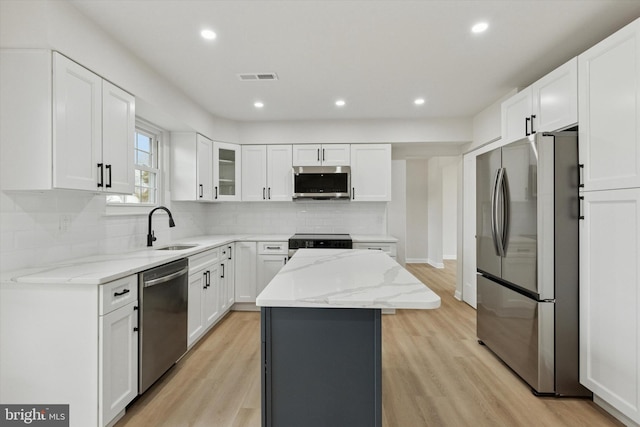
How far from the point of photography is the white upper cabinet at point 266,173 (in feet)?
14.2

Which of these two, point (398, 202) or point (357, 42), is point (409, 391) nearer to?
point (357, 42)

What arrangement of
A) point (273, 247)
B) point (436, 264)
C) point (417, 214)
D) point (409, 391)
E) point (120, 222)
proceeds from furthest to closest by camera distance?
point (417, 214)
point (436, 264)
point (273, 247)
point (120, 222)
point (409, 391)

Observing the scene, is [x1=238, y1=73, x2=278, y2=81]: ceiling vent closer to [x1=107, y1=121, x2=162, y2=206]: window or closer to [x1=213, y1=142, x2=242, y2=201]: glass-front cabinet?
[x1=107, y1=121, x2=162, y2=206]: window

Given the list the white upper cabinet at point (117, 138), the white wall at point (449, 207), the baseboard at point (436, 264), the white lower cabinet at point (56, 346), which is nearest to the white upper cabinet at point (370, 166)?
the white upper cabinet at point (117, 138)

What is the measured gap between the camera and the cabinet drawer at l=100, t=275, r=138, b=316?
5.62 feet

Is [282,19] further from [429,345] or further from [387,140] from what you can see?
[429,345]

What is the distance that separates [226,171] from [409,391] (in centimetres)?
338

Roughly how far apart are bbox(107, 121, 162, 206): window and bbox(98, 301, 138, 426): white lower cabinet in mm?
1379

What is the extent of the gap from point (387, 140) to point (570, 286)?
107 inches

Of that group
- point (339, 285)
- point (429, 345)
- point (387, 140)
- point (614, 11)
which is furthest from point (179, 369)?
point (614, 11)

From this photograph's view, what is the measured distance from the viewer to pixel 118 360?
1851 millimetres

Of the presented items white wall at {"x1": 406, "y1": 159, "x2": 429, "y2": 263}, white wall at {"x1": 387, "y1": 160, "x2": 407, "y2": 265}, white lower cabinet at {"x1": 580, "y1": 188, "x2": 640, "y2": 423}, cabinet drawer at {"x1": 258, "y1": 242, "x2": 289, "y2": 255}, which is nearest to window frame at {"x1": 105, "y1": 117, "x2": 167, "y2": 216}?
cabinet drawer at {"x1": 258, "y1": 242, "x2": 289, "y2": 255}

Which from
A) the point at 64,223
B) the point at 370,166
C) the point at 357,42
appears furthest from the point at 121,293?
the point at 370,166

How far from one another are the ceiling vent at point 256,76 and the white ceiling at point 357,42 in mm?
74
